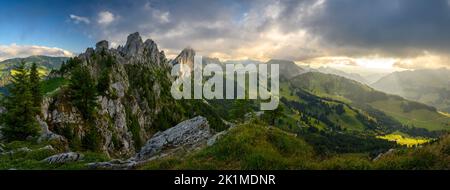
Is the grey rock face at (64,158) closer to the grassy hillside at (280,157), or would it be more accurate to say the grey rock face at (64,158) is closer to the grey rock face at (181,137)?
the grey rock face at (181,137)

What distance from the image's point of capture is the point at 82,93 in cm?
6712

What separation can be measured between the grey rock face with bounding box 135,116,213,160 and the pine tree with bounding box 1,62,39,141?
64.5 feet

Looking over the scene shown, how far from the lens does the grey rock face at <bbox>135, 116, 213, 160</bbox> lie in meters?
33.6

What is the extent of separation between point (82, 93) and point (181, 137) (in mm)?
40252

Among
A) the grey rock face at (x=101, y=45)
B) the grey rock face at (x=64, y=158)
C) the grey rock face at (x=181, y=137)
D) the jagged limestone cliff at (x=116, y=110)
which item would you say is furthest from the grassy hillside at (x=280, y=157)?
the grey rock face at (x=101, y=45)

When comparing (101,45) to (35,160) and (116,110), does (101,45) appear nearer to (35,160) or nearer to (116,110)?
(116,110)

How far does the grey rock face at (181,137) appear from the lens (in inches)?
1323

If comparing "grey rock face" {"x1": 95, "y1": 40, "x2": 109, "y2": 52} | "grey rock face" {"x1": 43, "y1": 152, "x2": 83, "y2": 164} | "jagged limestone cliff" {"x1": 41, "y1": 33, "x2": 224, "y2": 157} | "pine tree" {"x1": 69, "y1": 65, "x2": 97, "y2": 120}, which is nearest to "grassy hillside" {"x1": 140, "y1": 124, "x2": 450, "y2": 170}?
"grey rock face" {"x1": 43, "y1": 152, "x2": 83, "y2": 164}

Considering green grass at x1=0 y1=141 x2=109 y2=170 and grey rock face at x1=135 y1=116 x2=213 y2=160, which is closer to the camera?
green grass at x1=0 y1=141 x2=109 y2=170

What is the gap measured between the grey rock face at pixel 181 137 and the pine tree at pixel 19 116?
1966 centimetres

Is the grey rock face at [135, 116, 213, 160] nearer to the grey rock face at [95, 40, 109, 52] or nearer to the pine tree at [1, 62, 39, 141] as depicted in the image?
the pine tree at [1, 62, 39, 141]
